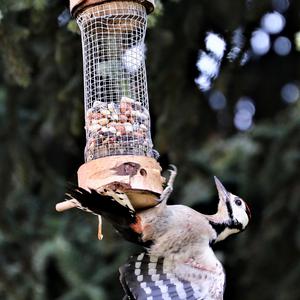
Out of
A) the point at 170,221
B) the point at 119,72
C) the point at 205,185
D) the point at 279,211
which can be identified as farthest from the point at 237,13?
the point at 205,185

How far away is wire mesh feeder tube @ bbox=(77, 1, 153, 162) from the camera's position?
3734mm

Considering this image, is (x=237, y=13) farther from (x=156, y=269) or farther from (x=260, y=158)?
(x=260, y=158)

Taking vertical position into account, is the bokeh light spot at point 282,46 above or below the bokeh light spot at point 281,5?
above

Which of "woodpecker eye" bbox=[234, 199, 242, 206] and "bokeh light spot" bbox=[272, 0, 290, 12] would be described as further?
"bokeh light spot" bbox=[272, 0, 290, 12]

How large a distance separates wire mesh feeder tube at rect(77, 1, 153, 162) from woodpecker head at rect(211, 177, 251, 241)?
0.38 m

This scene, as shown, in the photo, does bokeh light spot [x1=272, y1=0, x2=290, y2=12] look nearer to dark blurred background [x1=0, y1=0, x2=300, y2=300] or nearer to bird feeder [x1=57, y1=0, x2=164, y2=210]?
dark blurred background [x1=0, y1=0, x2=300, y2=300]

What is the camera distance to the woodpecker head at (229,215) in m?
3.98

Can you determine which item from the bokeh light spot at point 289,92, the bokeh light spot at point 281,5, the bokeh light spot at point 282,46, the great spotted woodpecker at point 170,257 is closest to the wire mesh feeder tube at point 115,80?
the great spotted woodpecker at point 170,257

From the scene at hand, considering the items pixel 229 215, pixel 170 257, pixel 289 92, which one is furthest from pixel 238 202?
pixel 289 92

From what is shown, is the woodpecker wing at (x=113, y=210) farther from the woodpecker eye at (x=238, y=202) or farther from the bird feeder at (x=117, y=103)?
the woodpecker eye at (x=238, y=202)

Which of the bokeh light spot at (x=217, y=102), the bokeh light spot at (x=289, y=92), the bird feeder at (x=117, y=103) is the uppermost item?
the bokeh light spot at (x=289, y=92)

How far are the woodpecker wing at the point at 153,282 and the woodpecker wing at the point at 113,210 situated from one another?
7 centimetres

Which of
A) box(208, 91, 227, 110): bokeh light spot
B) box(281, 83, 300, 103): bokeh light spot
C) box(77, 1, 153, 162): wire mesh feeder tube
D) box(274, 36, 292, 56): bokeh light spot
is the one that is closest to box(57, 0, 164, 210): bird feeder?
box(77, 1, 153, 162): wire mesh feeder tube

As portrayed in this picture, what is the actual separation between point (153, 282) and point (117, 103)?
0.66m
